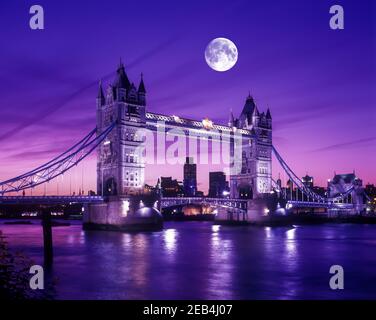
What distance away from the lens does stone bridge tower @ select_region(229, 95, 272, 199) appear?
84188 millimetres

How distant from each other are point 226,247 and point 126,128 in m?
25.1

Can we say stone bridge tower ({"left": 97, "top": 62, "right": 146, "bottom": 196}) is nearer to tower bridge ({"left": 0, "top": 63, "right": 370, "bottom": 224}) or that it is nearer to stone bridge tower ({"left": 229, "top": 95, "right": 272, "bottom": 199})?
tower bridge ({"left": 0, "top": 63, "right": 370, "bottom": 224})

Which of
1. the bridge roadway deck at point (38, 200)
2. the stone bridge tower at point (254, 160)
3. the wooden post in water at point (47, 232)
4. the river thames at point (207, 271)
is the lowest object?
the river thames at point (207, 271)

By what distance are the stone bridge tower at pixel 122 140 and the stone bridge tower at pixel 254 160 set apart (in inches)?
997

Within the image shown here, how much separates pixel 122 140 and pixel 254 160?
29.4 meters

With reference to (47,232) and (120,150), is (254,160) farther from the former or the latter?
(47,232)

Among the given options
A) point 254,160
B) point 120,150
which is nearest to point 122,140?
point 120,150

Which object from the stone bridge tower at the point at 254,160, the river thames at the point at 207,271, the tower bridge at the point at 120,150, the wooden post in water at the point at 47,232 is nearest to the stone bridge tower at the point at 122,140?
the tower bridge at the point at 120,150

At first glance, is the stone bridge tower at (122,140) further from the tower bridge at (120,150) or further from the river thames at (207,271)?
the river thames at (207,271)

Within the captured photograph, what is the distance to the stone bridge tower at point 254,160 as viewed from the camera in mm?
84188

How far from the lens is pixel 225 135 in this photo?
76.7 meters

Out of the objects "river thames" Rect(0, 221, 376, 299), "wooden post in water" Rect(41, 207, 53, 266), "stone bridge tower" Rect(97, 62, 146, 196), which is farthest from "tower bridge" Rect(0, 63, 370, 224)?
"wooden post in water" Rect(41, 207, 53, 266)
